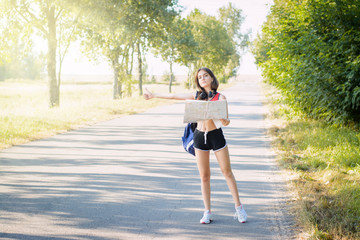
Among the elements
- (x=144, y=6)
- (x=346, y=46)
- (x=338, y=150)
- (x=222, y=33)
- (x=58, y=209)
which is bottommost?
(x=58, y=209)

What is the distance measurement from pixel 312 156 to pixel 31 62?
150 metres

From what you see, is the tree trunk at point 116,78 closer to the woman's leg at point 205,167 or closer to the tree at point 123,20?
the tree at point 123,20

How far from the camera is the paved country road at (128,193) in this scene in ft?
13.5

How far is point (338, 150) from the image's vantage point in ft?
23.7

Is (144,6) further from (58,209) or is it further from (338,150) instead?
(58,209)

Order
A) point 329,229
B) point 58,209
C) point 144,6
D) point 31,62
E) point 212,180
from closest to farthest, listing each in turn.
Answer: point 329,229 → point 58,209 → point 212,180 → point 144,6 → point 31,62

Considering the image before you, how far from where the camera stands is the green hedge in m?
8.68

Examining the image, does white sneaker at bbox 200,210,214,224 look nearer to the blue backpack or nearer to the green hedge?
the blue backpack

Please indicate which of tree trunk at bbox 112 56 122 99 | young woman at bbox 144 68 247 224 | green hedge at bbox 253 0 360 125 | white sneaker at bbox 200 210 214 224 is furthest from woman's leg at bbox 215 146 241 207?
tree trunk at bbox 112 56 122 99

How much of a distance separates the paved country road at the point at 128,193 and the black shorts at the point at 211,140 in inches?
36.1

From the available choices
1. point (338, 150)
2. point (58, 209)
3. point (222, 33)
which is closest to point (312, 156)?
point (338, 150)

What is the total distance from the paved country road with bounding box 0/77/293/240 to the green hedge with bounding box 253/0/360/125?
6.43 feet

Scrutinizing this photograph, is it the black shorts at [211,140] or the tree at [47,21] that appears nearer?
the black shorts at [211,140]

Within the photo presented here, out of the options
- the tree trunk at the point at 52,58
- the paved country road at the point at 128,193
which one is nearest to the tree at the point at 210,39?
the tree trunk at the point at 52,58
